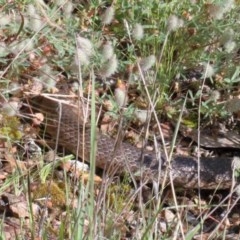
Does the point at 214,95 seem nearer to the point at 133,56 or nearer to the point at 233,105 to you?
the point at 233,105

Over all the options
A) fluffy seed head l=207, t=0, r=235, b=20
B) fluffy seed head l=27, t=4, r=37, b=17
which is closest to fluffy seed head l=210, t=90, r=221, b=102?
fluffy seed head l=207, t=0, r=235, b=20

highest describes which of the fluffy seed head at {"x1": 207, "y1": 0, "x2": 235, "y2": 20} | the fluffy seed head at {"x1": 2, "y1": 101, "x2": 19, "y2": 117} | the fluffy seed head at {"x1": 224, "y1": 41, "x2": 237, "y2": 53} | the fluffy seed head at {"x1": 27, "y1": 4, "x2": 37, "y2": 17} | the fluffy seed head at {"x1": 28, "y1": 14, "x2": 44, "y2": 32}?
the fluffy seed head at {"x1": 207, "y1": 0, "x2": 235, "y2": 20}

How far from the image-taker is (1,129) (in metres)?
5.09

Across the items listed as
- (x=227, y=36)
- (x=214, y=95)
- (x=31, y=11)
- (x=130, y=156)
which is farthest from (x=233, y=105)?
(x=31, y=11)

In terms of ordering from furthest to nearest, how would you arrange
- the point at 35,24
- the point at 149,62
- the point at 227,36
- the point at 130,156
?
the point at 130,156, the point at 227,36, the point at 35,24, the point at 149,62

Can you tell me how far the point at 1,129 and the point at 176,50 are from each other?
1369mm

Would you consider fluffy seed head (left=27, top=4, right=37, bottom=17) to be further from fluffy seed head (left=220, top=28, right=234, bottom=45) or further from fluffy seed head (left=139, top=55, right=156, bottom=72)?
fluffy seed head (left=220, top=28, right=234, bottom=45)

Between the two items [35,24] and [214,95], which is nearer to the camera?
[35,24]

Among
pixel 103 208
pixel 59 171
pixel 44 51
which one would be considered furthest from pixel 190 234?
pixel 44 51

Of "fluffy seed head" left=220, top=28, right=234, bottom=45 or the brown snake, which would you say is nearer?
"fluffy seed head" left=220, top=28, right=234, bottom=45

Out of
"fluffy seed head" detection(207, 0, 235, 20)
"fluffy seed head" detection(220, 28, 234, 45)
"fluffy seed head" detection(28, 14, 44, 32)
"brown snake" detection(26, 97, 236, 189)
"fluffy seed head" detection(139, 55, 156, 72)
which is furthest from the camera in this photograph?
"brown snake" detection(26, 97, 236, 189)

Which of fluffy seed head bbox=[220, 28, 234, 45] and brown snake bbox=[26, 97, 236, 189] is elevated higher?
fluffy seed head bbox=[220, 28, 234, 45]

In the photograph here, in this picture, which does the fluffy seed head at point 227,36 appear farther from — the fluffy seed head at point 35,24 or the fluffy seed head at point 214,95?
the fluffy seed head at point 35,24

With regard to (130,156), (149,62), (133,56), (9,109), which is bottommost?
(130,156)
